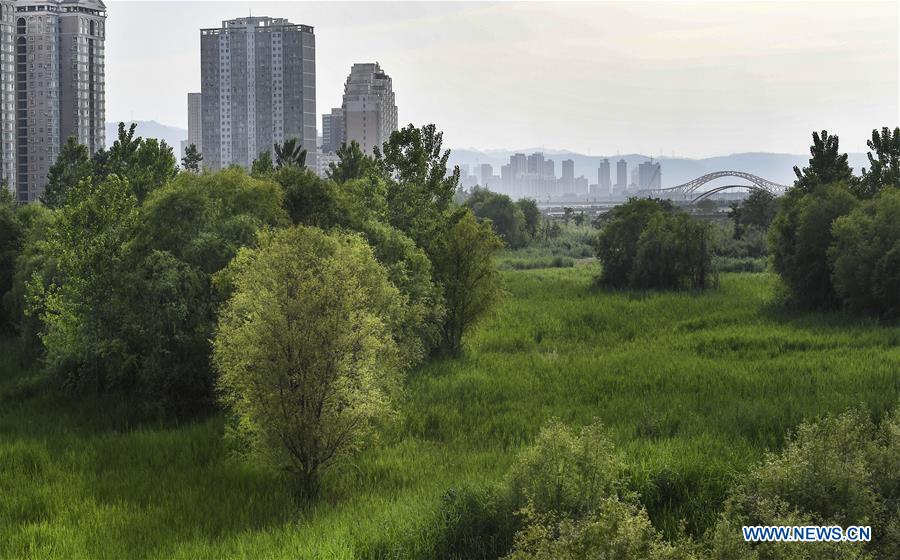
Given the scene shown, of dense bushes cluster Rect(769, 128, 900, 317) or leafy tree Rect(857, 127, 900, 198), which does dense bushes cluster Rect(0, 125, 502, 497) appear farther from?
leafy tree Rect(857, 127, 900, 198)

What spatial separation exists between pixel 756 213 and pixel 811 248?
4772cm

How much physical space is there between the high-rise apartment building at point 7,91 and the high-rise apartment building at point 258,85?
255 ft

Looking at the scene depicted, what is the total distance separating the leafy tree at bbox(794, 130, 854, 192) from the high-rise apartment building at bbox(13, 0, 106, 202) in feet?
289

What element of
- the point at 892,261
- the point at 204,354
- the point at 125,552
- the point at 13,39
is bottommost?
the point at 125,552

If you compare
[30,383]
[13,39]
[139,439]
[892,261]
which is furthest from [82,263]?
[13,39]

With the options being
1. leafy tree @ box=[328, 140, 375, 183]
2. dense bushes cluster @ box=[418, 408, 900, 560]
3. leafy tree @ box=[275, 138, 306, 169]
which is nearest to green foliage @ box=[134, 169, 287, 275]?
dense bushes cluster @ box=[418, 408, 900, 560]

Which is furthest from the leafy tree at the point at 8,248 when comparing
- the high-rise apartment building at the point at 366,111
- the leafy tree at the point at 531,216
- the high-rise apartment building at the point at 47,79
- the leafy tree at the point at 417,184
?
the high-rise apartment building at the point at 366,111

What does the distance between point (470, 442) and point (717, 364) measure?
12.9 meters

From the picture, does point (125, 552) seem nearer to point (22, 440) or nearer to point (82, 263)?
point (22, 440)

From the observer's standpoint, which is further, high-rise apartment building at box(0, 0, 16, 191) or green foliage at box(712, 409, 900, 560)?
high-rise apartment building at box(0, 0, 16, 191)

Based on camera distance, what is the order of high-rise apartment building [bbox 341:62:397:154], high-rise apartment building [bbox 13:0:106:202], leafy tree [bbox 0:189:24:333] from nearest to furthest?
leafy tree [bbox 0:189:24:333] < high-rise apartment building [bbox 13:0:106:202] < high-rise apartment building [bbox 341:62:397:154]

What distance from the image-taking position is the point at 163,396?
1123 inches

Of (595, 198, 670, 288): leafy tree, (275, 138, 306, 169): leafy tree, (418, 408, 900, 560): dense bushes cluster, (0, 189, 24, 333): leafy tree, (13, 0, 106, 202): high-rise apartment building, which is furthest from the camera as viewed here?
(13, 0, 106, 202): high-rise apartment building

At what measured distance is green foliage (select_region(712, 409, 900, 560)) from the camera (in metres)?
14.0
